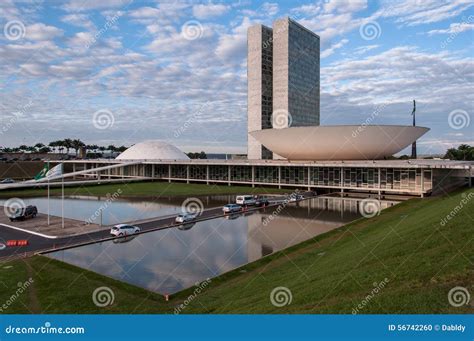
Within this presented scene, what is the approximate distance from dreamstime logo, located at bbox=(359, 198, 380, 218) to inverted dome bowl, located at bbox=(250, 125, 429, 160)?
31.0 ft

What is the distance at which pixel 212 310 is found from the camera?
1030cm

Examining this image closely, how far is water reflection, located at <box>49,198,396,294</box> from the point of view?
14305mm

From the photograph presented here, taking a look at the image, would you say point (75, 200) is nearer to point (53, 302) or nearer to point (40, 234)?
point (40, 234)

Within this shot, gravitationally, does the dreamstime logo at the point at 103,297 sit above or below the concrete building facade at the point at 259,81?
below

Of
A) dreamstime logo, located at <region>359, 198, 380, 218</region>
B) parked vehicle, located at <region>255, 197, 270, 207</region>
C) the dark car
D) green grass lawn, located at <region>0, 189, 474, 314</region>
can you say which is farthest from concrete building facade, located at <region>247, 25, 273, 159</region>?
green grass lawn, located at <region>0, 189, 474, 314</region>

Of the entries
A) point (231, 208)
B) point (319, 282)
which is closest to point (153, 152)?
point (231, 208)

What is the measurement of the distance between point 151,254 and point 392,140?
38655mm

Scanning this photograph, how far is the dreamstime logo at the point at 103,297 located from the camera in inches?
449

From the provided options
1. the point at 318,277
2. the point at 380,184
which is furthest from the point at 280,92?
the point at 318,277

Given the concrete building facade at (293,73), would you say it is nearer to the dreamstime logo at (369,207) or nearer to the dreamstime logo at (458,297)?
Answer: the dreamstime logo at (369,207)
